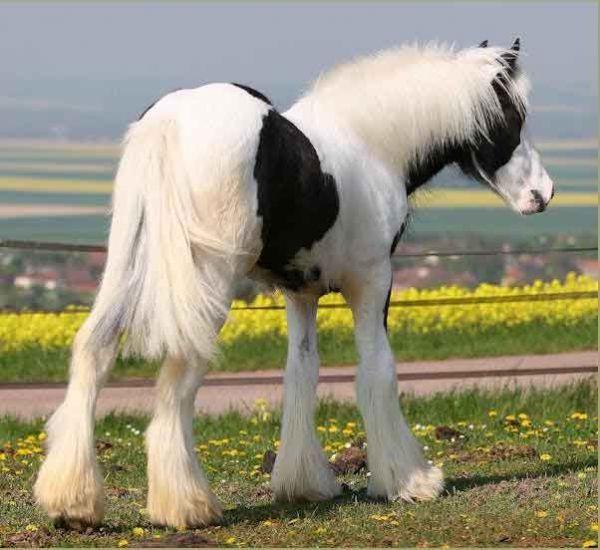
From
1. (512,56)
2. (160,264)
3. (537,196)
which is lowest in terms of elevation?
(160,264)

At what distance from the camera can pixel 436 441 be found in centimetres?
982

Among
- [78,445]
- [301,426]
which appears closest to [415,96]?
[301,426]

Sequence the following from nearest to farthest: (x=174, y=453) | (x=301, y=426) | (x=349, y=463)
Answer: (x=174, y=453), (x=301, y=426), (x=349, y=463)

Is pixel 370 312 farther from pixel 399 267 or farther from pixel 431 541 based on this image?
pixel 399 267

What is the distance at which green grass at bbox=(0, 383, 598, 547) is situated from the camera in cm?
690

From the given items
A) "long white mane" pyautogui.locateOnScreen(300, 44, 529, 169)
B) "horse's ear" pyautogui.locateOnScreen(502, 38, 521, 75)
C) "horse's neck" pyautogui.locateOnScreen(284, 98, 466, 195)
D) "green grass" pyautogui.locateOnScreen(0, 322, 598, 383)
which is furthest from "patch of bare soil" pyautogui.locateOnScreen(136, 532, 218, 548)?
"green grass" pyautogui.locateOnScreen(0, 322, 598, 383)

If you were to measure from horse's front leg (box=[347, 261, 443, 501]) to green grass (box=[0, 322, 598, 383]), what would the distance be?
607cm

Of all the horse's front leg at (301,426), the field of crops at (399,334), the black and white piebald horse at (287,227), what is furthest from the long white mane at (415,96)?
the field of crops at (399,334)

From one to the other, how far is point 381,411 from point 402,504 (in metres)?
0.45

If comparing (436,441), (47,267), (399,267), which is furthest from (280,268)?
(399,267)

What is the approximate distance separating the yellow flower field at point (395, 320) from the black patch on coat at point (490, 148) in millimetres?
7217

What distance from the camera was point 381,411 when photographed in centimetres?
777

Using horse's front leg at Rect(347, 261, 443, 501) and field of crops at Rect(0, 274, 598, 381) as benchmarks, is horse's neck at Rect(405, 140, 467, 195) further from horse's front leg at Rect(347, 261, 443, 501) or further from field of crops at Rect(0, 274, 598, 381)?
field of crops at Rect(0, 274, 598, 381)

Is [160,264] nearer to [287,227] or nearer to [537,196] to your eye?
[287,227]
